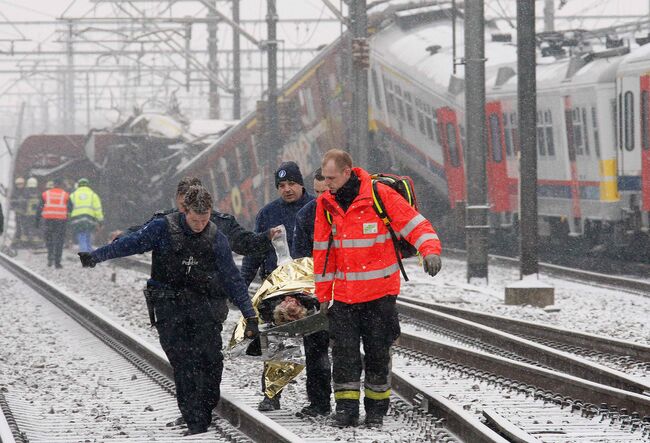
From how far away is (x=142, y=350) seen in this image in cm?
1127

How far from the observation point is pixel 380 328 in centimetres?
750

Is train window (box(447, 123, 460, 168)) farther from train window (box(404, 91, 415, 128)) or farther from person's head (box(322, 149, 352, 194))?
person's head (box(322, 149, 352, 194))

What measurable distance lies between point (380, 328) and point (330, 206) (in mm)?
739

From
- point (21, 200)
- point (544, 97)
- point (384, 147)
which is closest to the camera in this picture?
point (544, 97)

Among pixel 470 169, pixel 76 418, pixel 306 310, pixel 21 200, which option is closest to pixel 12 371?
pixel 76 418

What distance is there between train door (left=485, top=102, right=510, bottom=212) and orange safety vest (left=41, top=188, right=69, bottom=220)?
7.88 metres

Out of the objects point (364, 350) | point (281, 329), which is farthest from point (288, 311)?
point (364, 350)

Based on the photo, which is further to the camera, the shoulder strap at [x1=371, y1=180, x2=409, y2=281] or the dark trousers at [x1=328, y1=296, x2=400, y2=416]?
the dark trousers at [x1=328, y1=296, x2=400, y2=416]

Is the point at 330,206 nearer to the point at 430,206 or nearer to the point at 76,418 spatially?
Answer: the point at 76,418

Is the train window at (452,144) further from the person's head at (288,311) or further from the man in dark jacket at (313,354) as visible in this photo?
the person's head at (288,311)

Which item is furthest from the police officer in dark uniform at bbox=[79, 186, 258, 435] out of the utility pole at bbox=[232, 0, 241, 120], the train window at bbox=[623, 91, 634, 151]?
the utility pole at bbox=[232, 0, 241, 120]

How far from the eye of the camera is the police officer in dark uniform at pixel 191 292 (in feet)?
24.1

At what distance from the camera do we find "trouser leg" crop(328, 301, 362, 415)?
7543 millimetres

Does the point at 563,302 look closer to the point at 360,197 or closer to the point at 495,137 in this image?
the point at 360,197
